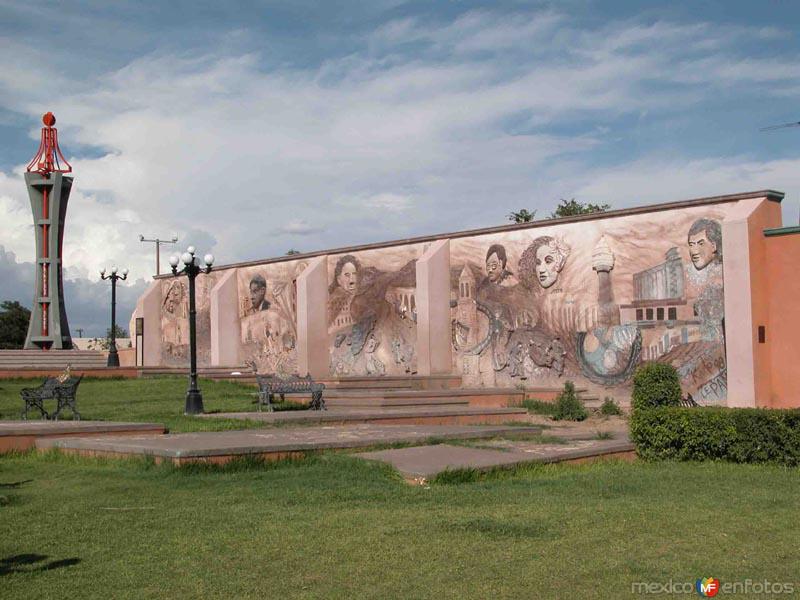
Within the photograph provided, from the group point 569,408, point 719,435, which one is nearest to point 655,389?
point 719,435

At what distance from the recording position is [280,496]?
830 cm

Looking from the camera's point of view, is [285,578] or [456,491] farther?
[456,491]

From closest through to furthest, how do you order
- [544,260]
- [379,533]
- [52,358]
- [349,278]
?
[379,533] → [544,260] → [349,278] → [52,358]

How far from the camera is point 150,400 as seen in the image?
2031 centimetres

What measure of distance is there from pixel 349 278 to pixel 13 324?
4653 cm

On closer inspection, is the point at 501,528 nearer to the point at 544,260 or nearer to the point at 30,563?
the point at 30,563

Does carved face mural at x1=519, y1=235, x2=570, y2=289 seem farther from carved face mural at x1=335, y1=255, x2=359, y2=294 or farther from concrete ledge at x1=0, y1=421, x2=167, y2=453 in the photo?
concrete ledge at x1=0, y1=421, x2=167, y2=453

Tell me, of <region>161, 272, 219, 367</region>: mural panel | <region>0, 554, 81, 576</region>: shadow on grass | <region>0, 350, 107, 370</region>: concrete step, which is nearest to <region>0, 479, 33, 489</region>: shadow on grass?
<region>0, 554, 81, 576</region>: shadow on grass

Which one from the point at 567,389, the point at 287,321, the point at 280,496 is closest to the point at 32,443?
the point at 280,496

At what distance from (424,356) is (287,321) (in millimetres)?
7677

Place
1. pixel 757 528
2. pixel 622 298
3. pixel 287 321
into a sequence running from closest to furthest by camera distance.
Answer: pixel 757 528 → pixel 622 298 → pixel 287 321

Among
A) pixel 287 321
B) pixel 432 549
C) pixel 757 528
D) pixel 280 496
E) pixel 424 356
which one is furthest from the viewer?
pixel 287 321

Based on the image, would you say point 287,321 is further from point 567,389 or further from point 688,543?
point 688,543

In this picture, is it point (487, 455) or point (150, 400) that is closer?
point (487, 455)
